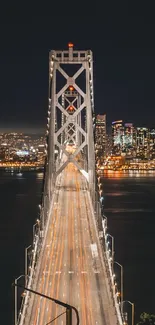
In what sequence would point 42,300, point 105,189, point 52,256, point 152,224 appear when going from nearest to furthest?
point 42,300
point 52,256
point 152,224
point 105,189

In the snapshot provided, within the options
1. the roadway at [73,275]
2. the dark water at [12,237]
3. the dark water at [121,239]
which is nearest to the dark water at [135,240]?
the dark water at [121,239]

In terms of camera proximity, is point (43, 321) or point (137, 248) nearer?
point (43, 321)

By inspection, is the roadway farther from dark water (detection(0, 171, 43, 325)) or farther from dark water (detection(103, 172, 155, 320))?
dark water (detection(103, 172, 155, 320))

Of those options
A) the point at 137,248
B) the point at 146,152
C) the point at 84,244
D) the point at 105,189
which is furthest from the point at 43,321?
the point at 146,152


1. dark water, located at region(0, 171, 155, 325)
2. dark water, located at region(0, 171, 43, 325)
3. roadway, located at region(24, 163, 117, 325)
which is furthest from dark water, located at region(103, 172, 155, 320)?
dark water, located at region(0, 171, 43, 325)

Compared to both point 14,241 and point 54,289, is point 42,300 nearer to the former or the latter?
point 54,289

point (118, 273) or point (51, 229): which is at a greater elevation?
point (51, 229)

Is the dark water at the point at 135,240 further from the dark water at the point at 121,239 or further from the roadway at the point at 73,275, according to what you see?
the roadway at the point at 73,275
